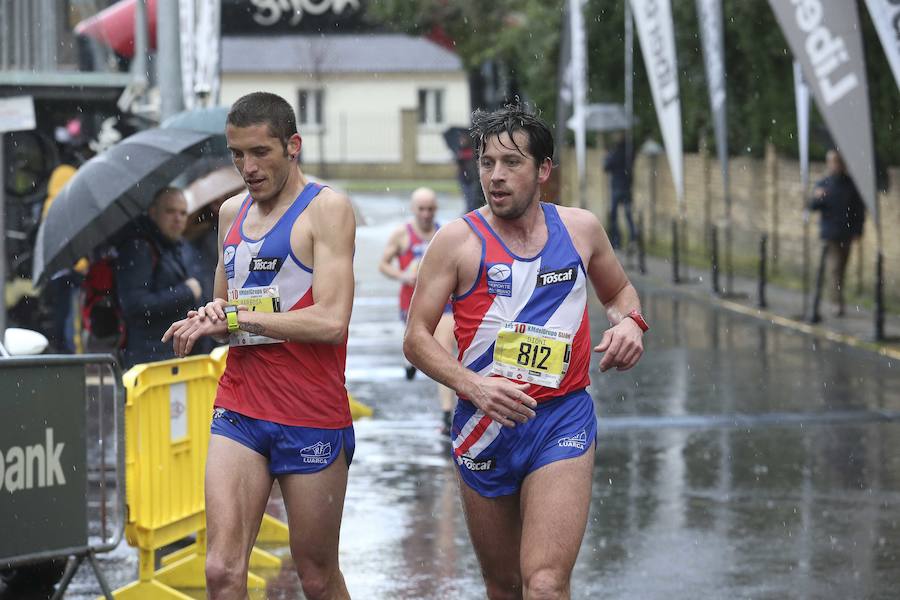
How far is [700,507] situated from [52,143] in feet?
37.2

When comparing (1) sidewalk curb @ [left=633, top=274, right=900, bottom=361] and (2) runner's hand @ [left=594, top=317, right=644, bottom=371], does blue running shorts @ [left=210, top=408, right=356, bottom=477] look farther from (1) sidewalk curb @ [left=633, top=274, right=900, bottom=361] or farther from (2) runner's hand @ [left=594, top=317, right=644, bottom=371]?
(1) sidewalk curb @ [left=633, top=274, right=900, bottom=361]

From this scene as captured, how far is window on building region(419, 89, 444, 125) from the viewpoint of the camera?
7775 cm

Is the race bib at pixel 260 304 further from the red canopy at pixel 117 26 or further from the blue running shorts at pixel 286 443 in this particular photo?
the red canopy at pixel 117 26

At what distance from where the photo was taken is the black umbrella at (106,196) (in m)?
9.00

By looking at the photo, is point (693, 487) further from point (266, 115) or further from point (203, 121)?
point (266, 115)

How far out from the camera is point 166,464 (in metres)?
7.58

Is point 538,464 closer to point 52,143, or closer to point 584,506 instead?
point 584,506

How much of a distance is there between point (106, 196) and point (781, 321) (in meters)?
12.2

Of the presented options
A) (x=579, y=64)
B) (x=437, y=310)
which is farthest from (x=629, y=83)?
(x=437, y=310)

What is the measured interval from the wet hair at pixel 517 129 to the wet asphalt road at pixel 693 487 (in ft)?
8.84

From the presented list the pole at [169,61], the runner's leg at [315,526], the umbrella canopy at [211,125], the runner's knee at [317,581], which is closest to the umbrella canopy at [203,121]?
the umbrella canopy at [211,125]

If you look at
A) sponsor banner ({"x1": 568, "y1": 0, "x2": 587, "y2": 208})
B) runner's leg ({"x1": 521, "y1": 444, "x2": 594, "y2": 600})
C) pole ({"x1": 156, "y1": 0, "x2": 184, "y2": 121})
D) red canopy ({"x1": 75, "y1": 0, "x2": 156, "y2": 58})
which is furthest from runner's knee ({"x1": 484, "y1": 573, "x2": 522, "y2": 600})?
red canopy ({"x1": 75, "y1": 0, "x2": 156, "y2": 58})

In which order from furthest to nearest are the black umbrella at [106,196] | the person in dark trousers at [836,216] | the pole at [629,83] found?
the pole at [629,83]
the person in dark trousers at [836,216]
the black umbrella at [106,196]

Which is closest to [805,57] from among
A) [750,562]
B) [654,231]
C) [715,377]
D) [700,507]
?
[715,377]
